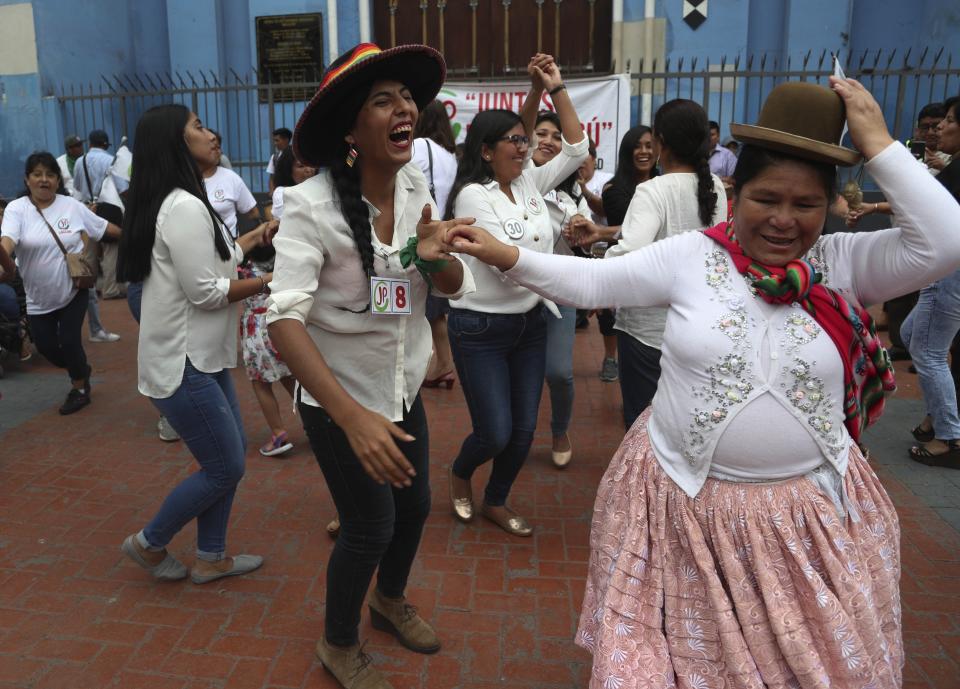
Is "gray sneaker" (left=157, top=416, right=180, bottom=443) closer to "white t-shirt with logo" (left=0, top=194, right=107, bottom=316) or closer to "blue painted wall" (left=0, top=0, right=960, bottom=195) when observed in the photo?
"white t-shirt with logo" (left=0, top=194, right=107, bottom=316)

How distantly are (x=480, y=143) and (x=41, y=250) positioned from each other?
12.3 feet

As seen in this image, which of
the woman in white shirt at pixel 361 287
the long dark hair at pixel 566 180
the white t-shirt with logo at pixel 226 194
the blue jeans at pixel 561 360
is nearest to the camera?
the woman in white shirt at pixel 361 287

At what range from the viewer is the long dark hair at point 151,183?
10.6 ft

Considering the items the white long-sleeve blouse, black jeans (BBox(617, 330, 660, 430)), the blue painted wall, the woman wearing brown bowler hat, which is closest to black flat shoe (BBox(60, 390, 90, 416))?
black jeans (BBox(617, 330, 660, 430))

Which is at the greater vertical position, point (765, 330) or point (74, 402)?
point (765, 330)

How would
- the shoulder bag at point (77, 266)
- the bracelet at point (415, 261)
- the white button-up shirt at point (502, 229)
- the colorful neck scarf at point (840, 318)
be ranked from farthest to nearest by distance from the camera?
the shoulder bag at point (77, 266) < the white button-up shirt at point (502, 229) < the bracelet at point (415, 261) < the colorful neck scarf at point (840, 318)

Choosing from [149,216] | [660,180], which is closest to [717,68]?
[660,180]

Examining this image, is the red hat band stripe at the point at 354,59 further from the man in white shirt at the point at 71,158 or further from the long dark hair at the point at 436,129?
the man in white shirt at the point at 71,158

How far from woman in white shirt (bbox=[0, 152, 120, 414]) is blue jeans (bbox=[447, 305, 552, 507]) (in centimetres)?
328

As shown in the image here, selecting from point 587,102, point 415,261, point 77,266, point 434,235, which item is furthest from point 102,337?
point 434,235

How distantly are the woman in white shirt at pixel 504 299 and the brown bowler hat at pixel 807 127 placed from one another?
5.78ft

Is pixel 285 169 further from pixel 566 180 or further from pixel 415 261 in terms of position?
pixel 415 261

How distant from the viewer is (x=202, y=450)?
3266 millimetres

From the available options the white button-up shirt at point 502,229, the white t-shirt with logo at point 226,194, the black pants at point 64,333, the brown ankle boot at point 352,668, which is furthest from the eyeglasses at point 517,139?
the black pants at point 64,333
